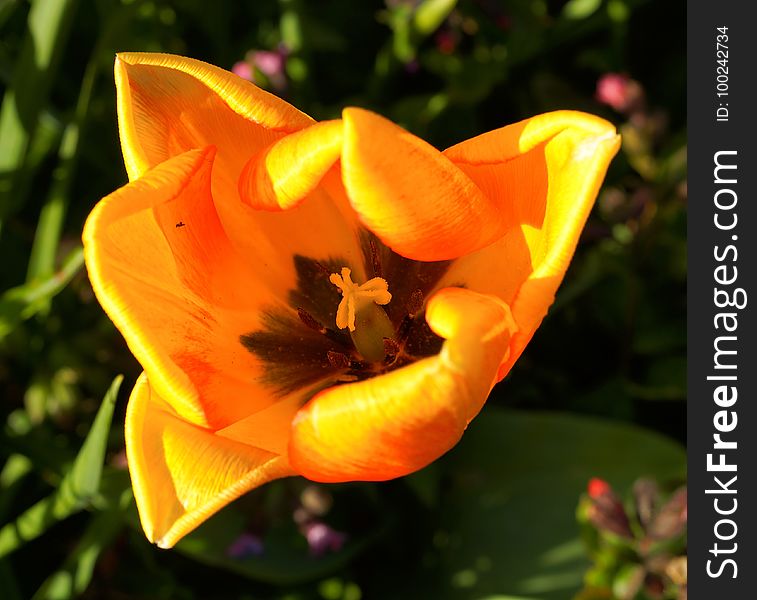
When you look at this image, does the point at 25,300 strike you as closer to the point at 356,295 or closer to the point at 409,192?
the point at 356,295

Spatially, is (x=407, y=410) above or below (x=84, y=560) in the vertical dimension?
above

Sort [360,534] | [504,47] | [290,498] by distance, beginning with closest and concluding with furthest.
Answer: [290,498] → [360,534] → [504,47]

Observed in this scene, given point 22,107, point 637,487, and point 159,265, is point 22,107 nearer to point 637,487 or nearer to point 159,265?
point 159,265

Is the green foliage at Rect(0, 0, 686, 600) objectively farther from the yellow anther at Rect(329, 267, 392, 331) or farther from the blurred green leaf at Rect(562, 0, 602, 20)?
the yellow anther at Rect(329, 267, 392, 331)

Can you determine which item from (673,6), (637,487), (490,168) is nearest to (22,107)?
(490,168)

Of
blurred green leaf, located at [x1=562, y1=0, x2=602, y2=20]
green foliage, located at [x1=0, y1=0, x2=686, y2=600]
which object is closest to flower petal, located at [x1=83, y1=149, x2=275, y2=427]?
green foliage, located at [x1=0, y1=0, x2=686, y2=600]

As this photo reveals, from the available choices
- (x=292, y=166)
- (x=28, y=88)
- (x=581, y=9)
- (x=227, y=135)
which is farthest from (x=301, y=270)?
(x=581, y=9)

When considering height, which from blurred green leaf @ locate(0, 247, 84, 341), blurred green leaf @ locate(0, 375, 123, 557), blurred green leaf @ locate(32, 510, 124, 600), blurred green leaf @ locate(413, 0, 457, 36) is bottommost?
blurred green leaf @ locate(32, 510, 124, 600)
